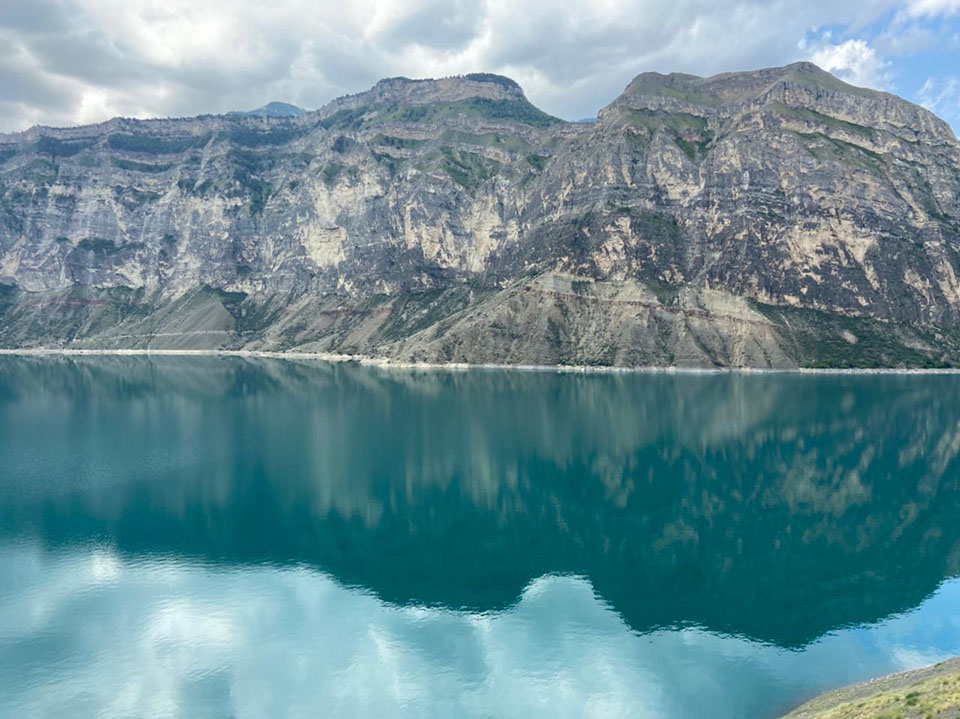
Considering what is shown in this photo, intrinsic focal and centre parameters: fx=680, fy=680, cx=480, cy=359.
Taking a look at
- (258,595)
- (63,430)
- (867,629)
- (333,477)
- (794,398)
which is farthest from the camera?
(794,398)

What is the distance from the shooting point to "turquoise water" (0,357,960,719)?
4456 centimetres

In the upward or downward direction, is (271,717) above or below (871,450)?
below

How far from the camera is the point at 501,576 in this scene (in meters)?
61.3

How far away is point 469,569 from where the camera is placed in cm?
6300

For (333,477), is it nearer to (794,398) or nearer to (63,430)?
(63,430)

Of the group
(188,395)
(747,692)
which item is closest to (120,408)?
(188,395)

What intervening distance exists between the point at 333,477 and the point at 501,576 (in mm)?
40020

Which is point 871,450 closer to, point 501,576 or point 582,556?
point 582,556

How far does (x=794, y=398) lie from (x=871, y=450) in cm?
5758

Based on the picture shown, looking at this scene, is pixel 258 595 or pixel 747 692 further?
pixel 258 595

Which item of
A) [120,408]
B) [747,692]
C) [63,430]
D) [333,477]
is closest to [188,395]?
[120,408]

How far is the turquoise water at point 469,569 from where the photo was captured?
44562 mm

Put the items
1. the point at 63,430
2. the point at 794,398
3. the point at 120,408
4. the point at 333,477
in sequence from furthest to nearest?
the point at 794,398
the point at 120,408
the point at 63,430
the point at 333,477

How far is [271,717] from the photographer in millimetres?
41250
